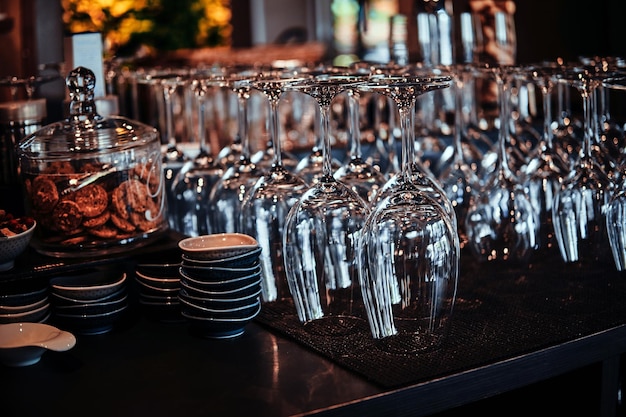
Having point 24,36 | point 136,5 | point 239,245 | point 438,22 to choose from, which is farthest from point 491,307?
point 136,5

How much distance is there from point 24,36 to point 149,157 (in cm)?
102

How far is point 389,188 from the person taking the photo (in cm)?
145

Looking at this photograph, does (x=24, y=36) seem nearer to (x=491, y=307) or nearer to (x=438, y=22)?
(x=438, y=22)

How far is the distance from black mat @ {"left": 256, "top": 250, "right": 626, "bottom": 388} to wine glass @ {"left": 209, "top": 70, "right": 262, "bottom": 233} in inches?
8.9

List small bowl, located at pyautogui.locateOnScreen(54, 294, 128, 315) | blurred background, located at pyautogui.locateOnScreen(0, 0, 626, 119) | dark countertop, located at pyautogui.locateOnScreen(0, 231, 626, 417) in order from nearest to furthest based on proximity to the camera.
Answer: dark countertop, located at pyautogui.locateOnScreen(0, 231, 626, 417) → small bowl, located at pyautogui.locateOnScreen(54, 294, 128, 315) → blurred background, located at pyautogui.locateOnScreen(0, 0, 626, 119)

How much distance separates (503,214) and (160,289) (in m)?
0.70

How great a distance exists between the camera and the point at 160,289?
Result: 1648 millimetres

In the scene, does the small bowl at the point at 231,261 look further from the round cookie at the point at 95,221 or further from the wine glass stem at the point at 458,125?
the wine glass stem at the point at 458,125

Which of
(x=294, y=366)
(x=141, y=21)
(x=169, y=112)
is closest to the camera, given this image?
(x=294, y=366)

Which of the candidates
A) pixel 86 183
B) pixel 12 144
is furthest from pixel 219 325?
pixel 12 144

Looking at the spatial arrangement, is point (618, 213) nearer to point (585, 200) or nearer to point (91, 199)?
point (585, 200)

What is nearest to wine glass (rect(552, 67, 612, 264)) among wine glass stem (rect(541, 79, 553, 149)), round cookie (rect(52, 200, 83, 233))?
wine glass stem (rect(541, 79, 553, 149))

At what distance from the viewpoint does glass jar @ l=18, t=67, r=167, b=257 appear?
1654 millimetres

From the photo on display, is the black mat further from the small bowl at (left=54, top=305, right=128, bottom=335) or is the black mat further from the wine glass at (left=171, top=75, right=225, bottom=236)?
the wine glass at (left=171, top=75, right=225, bottom=236)
